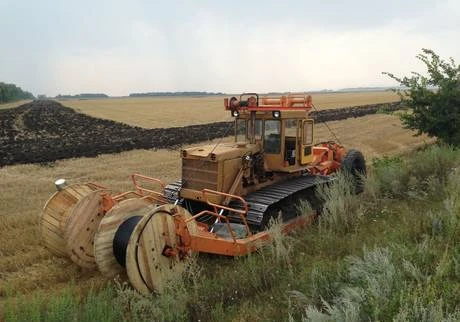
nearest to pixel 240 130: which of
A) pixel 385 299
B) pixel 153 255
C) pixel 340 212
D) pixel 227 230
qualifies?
pixel 227 230

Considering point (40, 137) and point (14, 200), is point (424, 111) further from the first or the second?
point (40, 137)


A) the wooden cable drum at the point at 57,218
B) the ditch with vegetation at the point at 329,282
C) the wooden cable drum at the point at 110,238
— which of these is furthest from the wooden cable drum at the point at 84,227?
the wooden cable drum at the point at 110,238

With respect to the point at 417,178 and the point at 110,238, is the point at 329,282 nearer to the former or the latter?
the point at 110,238

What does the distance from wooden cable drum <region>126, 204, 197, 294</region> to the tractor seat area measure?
3.48 feet

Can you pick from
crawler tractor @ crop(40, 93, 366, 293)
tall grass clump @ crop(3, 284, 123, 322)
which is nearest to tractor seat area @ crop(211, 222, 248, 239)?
crawler tractor @ crop(40, 93, 366, 293)

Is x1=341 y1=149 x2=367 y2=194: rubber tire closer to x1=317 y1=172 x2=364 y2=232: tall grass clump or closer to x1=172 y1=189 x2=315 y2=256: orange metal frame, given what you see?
x1=317 y1=172 x2=364 y2=232: tall grass clump

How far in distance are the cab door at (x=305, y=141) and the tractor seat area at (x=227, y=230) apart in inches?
99.1

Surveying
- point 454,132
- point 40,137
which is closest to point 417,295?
point 454,132

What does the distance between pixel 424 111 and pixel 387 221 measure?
296 inches

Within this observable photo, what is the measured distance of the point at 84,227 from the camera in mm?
7039

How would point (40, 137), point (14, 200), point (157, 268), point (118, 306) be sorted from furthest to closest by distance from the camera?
point (40, 137)
point (14, 200)
point (157, 268)
point (118, 306)

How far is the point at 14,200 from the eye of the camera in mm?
12383

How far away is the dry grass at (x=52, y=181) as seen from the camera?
7242mm

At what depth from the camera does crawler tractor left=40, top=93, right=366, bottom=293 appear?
6109 mm
